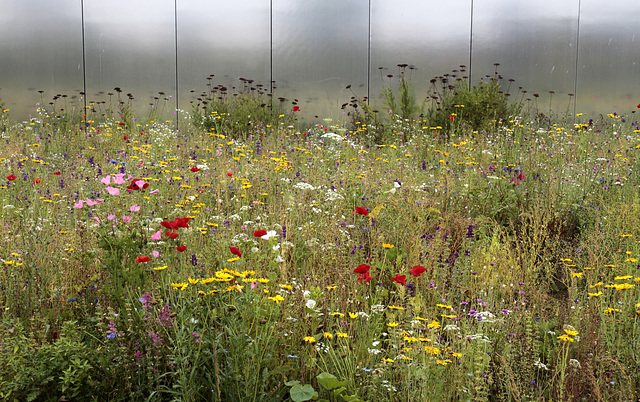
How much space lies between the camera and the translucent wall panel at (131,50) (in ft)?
36.0

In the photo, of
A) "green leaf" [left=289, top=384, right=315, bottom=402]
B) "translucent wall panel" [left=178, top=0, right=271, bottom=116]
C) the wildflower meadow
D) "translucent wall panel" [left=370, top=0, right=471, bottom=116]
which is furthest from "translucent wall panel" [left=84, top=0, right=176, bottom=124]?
"green leaf" [left=289, top=384, right=315, bottom=402]

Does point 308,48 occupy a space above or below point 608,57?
above

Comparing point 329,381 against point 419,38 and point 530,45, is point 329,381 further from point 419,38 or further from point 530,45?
point 530,45

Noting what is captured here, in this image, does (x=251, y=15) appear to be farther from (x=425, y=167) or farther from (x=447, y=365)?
(x=447, y=365)

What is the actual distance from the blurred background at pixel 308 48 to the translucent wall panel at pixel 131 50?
0.8 inches

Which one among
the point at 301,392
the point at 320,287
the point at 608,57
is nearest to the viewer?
the point at 301,392

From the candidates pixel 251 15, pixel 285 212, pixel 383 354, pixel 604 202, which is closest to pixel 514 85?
pixel 251 15

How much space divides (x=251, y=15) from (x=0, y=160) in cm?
695

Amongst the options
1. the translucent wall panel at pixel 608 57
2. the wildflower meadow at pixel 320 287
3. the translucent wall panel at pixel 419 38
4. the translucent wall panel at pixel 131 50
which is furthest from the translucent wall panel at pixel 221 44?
the translucent wall panel at pixel 608 57

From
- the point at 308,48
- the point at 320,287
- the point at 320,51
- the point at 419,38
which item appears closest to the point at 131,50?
the point at 308,48

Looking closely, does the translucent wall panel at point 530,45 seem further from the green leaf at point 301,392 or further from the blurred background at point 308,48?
the green leaf at point 301,392

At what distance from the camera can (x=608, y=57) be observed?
11.1 meters

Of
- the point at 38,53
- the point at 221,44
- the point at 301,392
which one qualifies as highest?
the point at 221,44

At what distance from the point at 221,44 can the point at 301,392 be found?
10382 millimetres
